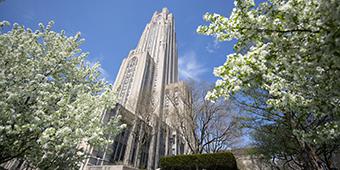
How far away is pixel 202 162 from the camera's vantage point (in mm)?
9945

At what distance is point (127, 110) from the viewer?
19.4m

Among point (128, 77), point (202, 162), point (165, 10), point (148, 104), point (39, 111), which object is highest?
point (165, 10)

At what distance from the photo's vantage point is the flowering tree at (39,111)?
3629mm

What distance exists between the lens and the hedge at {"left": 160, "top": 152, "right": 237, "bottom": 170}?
9.58m

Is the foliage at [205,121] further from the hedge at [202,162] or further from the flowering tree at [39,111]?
the flowering tree at [39,111]

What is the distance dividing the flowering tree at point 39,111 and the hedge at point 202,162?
696cm

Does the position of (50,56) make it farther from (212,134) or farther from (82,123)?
(212,134)

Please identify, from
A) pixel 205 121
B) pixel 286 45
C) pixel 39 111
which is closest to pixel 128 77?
pixel 205 121

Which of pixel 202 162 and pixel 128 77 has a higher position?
pixel 128 77

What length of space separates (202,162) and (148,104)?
960 cm

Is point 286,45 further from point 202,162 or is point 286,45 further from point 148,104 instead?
point 148,104

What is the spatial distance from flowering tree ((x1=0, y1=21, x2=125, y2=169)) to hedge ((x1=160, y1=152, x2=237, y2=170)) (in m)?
6.96

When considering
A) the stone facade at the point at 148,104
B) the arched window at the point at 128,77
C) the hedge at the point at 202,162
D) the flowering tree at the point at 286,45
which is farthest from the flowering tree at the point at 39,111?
the arched window at the point at 128,77

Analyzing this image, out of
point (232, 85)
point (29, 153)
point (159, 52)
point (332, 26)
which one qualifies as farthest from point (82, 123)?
point (159, 52)
